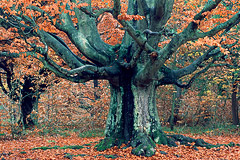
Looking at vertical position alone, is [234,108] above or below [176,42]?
below

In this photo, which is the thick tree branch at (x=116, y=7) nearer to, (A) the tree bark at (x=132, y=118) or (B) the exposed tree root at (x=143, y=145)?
(A) the tree bark at (x=132, y=118)

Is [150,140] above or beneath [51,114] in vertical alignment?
beneath

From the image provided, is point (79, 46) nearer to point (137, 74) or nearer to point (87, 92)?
point (137, 74)

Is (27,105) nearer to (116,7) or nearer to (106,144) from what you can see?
(106,144)

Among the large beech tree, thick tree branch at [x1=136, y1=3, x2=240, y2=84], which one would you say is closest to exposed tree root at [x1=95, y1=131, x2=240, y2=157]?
the large beech tree

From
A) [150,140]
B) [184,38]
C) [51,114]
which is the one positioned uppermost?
[184,38]

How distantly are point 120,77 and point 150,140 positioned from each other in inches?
92.7

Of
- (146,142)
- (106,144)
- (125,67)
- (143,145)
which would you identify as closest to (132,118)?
(146,142)

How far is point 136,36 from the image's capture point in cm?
607

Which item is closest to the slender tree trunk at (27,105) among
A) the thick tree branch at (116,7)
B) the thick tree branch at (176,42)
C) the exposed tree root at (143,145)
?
the exposed tree root at (143,145)

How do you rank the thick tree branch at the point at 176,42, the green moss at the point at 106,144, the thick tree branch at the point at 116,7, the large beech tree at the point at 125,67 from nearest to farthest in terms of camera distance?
1. the thick tree branch at the point at 116,7
2. the thick tree branch at the point at 176,42
3. the large beech tree at the point at 125,67
4. the green moss at the point at 106,144

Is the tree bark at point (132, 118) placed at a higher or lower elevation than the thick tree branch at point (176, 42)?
lower

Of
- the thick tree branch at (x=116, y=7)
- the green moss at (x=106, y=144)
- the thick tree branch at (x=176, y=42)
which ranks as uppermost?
the thick tree branch at (x=116, y=7)

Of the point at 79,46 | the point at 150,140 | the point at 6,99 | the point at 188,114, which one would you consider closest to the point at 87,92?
the point at 6,99
